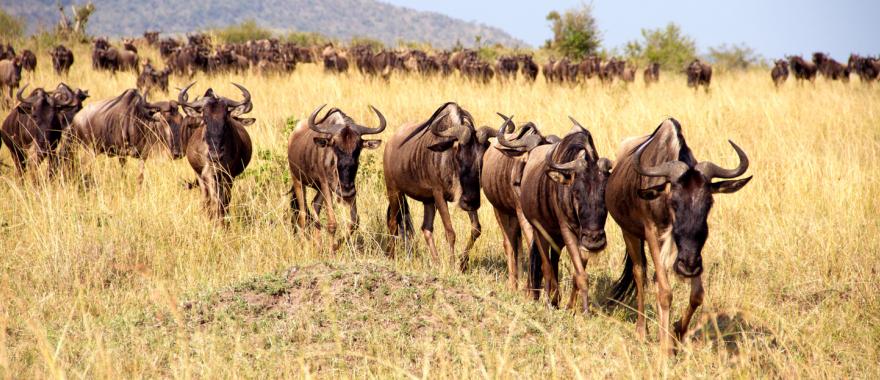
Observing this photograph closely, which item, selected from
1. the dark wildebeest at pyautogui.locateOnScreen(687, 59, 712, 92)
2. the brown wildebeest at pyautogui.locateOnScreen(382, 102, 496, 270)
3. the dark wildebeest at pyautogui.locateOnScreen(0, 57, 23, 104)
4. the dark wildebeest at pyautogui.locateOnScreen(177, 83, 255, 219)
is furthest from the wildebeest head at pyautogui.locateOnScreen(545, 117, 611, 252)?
the dark wildebeest at pyautogui.locateOnScreen(687, 59, 712, 92)

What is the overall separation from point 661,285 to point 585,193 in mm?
698

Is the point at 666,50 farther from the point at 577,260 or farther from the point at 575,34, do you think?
the point at 577,260

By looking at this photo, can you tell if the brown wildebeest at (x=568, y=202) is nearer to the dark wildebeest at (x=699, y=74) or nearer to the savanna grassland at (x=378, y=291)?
the savanna grassland at (x=378, y=291)

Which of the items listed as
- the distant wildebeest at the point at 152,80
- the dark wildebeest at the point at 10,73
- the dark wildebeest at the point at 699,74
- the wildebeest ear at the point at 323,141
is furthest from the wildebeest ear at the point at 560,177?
the dark wildebeest at the point at 699,74

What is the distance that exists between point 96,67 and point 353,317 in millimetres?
18904

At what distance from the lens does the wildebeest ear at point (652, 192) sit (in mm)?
4383

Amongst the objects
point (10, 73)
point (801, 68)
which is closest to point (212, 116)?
point (10, 73)

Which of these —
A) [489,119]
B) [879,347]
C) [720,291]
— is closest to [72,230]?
[720,291]

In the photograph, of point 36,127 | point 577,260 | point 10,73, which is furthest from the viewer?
point 10,73

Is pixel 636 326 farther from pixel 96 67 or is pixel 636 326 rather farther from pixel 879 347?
pixel 96 67

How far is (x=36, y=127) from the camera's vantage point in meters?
9.26

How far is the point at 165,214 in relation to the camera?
720 cm

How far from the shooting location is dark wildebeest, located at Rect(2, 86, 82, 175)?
9.26 meters

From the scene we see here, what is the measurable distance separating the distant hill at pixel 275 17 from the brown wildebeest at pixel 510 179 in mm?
119847
